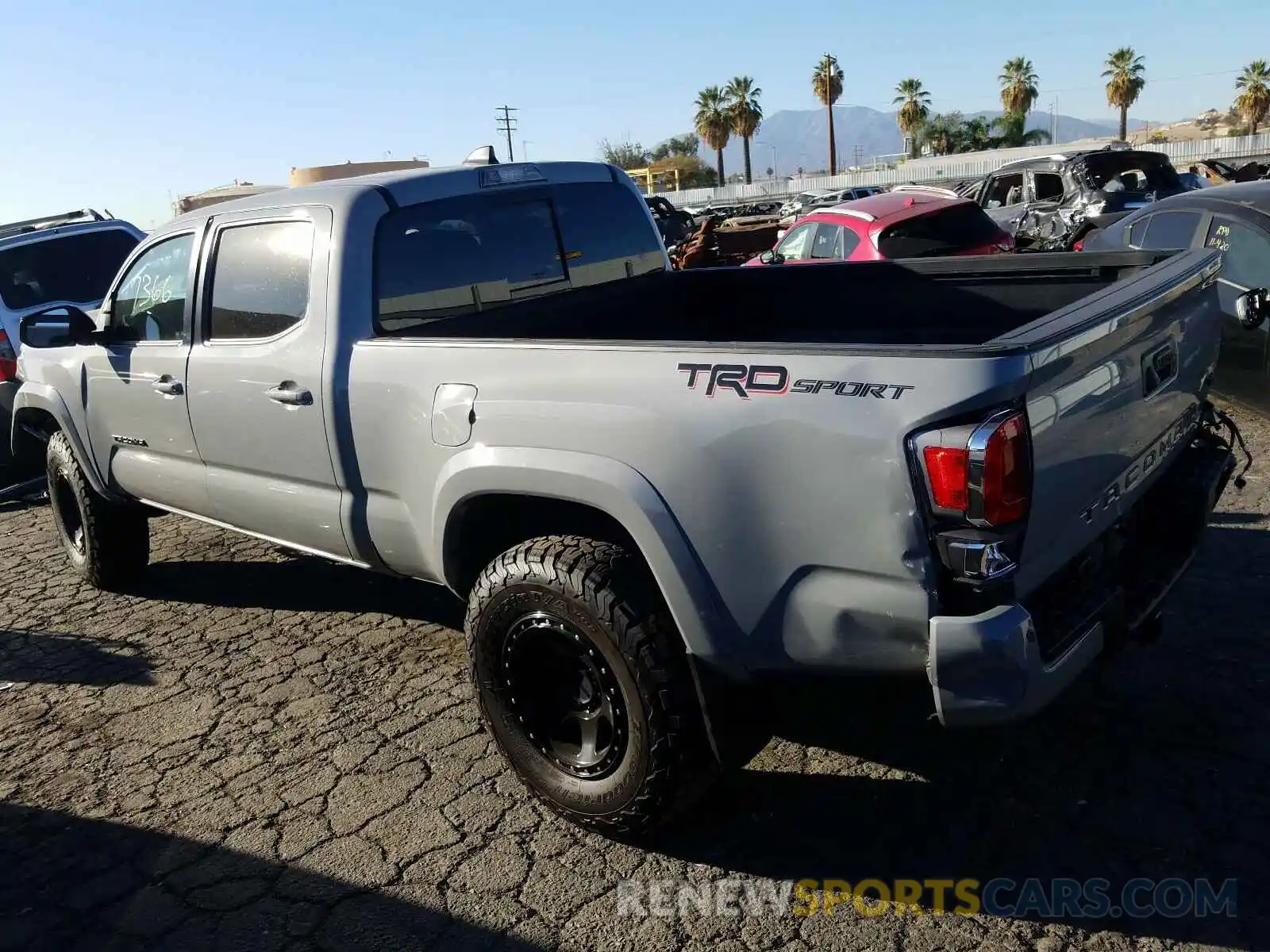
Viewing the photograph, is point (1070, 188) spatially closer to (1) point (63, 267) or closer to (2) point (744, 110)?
(1) point (63, 267)

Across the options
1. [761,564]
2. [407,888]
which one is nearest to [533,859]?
[407,888]

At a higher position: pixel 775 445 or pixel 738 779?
pixel 775 445

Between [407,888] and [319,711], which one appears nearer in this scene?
[407,888]

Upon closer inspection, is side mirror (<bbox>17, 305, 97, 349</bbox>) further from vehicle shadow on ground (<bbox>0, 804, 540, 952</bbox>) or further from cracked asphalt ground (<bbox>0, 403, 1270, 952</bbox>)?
vehicle shadow on ground (<bbox>0, 804, 540, 952</bbox>)

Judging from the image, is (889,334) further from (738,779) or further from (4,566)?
(4,566)

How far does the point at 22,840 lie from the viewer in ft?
11.2

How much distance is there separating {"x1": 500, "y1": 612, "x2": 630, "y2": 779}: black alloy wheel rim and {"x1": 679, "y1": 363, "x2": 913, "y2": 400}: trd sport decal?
2.68 feet

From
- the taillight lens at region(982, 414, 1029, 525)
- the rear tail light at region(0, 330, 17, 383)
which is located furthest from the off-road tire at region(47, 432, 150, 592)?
the taillight lens at region(982, 414, 1029, 525)

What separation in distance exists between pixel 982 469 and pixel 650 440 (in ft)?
2.73

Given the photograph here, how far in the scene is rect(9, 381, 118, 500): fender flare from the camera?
16.9 ft

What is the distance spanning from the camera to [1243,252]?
609 cm

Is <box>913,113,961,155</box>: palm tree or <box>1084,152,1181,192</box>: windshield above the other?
<box>913,113,961,155</box>: palm tree

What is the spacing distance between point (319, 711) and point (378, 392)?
1486 mm

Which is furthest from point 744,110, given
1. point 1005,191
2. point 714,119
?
point 1005,191
